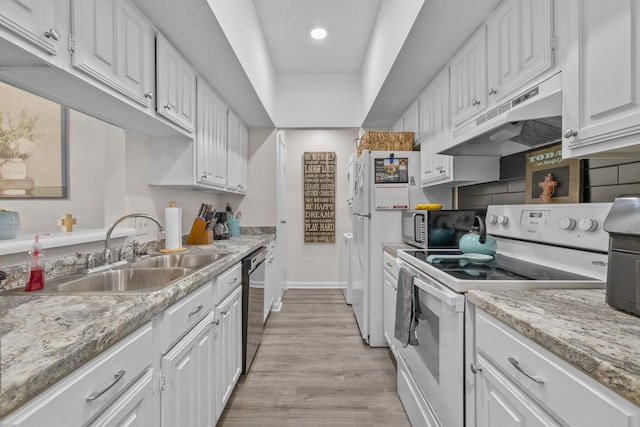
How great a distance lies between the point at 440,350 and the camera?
1293mm

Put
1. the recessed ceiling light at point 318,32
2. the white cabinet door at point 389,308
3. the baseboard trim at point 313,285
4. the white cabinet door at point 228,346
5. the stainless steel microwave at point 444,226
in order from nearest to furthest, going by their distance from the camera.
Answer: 1. the white cabinet door at point 228,346
2. the stainless steel microwave at point 444,226
3. the white cabinet door at point 389,308
4. the recessed ceiling light at point 318,32
5. the baseboard trim at point 313,285

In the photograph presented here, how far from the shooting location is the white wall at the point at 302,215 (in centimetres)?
488

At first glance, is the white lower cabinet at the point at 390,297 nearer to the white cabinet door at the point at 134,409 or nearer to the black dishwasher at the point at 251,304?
the black dishwasher at the point at 251,304

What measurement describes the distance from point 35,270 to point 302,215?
387cm

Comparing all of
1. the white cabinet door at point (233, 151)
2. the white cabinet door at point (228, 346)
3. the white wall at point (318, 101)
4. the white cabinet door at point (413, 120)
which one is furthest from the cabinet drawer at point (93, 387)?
the white wall at point (318, 101)

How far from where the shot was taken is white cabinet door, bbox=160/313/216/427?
3.58 ft

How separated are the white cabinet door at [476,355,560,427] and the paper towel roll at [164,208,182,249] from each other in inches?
76.5

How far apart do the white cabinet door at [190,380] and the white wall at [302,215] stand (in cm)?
334

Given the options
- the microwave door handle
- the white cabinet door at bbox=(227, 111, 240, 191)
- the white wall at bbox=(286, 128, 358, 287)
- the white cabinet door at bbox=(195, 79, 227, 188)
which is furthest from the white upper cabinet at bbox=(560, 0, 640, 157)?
the white wall at bbox=(286, 128, 358, 287)

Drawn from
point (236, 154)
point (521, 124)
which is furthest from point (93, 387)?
point (236, 154)

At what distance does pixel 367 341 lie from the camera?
272 centimetres

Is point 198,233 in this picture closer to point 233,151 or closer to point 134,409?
point 233,151

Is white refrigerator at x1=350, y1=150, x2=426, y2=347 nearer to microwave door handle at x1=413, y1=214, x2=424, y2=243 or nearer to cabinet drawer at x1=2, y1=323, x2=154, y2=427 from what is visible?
microwave door handle at x1=413, y1=214, x2=424, y2=243

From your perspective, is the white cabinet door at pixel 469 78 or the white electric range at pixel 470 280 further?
the white cabinet door at pixel 469 78
